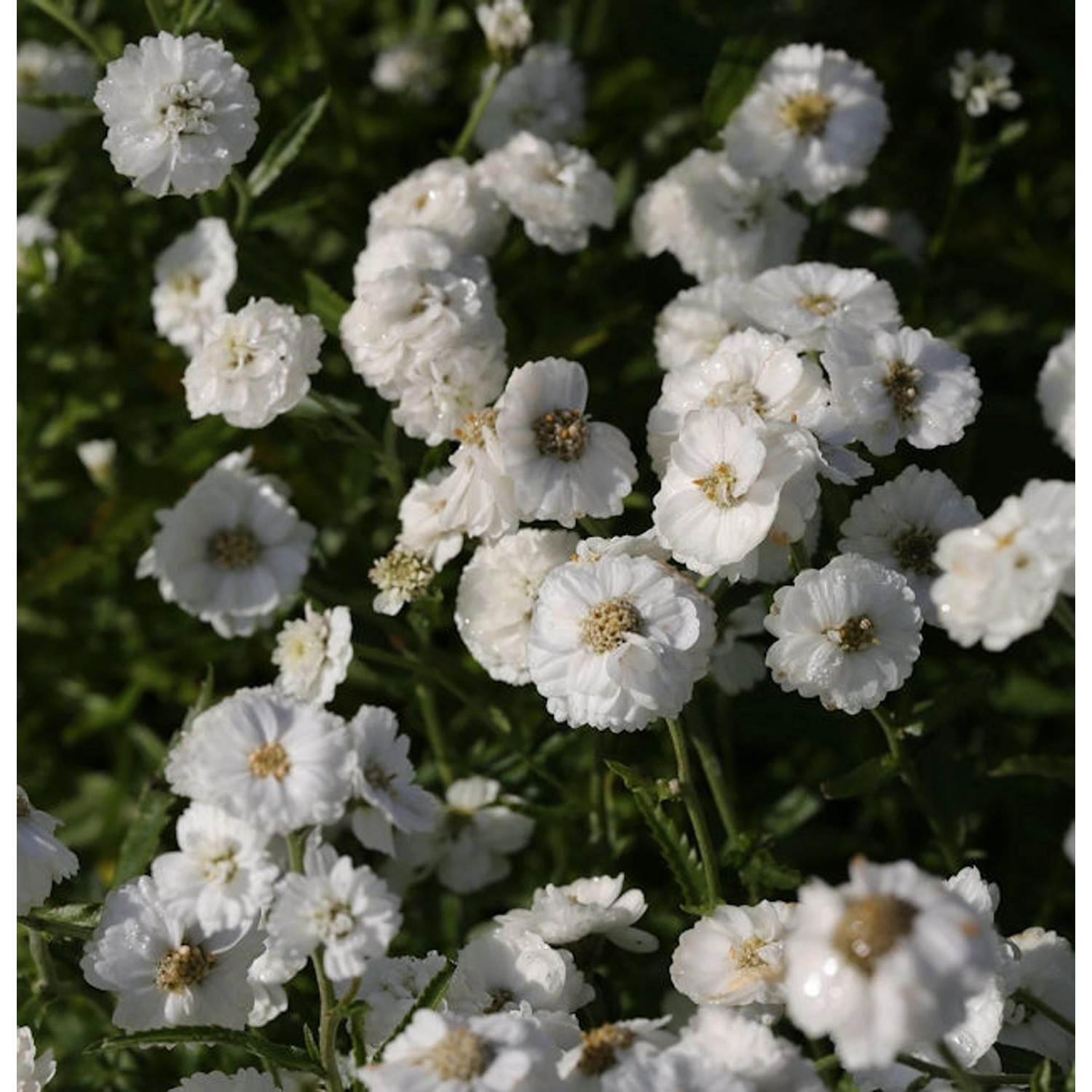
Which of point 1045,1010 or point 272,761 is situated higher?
point 272,761

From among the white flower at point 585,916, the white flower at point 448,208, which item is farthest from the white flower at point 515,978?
the white flower at point 448,208

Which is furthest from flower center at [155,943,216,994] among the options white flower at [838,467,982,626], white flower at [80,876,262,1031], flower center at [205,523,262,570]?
white flower at [838,467,982,626]

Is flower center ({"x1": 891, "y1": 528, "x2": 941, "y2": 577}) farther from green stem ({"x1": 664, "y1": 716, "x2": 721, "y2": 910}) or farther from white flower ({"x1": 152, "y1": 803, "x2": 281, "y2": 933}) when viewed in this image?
white flower ({"x1": 152, "y1": 803, "x2": 281, "y2": 933})

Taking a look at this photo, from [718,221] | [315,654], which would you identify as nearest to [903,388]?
[718,221]

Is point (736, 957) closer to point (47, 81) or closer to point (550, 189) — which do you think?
point (550, 189)

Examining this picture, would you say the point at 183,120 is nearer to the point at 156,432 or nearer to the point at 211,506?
the point at 211,506
